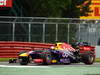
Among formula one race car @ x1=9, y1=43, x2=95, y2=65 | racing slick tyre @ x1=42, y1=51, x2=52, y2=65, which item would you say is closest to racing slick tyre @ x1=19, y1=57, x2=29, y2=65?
formula one race car @ x1=9, y1=43, x2=95, y2=65

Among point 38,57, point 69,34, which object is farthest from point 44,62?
point 69,34

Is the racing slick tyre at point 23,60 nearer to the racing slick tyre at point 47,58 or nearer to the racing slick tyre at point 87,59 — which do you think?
the racing slick tyre at point 47,58

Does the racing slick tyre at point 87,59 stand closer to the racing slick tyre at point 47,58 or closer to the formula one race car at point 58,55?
the formula one race car at point 58,55

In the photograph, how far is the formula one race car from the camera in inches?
657

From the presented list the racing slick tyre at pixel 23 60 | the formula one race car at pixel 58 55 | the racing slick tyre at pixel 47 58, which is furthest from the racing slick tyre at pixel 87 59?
the racing slick tyre at pixel 23 60

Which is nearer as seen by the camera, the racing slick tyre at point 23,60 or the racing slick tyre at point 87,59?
the racing slick tyre at point 23,60

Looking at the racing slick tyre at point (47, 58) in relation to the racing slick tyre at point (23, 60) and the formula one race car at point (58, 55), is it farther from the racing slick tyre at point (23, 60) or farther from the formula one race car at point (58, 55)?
the racing slick tyre at point (23, 60)

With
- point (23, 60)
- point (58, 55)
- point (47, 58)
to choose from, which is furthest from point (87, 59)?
point (23, 60)

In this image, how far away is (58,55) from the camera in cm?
1744

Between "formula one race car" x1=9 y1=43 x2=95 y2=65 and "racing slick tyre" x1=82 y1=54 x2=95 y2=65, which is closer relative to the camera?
"formula one race car" x1=9 y1=43 x2=95 y2=65

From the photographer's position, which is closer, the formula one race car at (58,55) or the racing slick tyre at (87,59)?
the formula one race car at (58,55)

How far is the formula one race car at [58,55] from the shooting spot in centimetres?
1669

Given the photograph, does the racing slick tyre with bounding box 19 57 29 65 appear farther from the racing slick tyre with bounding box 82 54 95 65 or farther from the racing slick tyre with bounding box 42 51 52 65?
the racing slick tyre with bounding box 82 54 95 65

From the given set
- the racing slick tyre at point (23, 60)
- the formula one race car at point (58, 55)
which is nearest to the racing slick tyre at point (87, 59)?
the formula one race car at point (58, 55)
